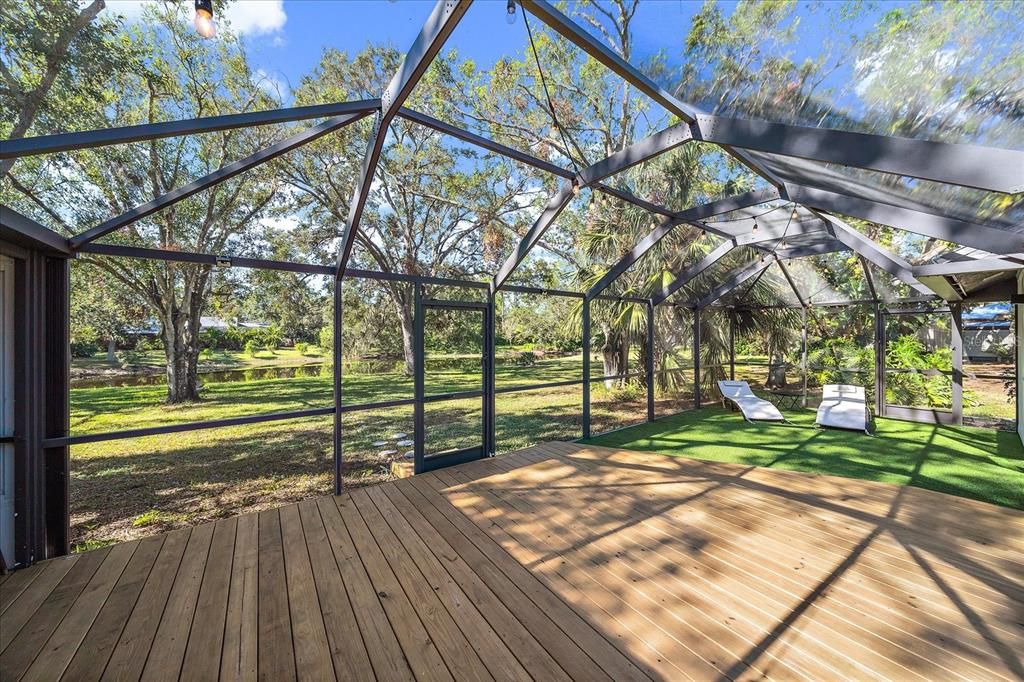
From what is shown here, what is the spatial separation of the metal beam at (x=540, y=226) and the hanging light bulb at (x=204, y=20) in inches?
111

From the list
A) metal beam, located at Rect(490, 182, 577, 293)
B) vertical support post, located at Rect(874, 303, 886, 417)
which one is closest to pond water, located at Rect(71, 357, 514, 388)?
metal beam, located at Rect(490, 182, 577, 293)

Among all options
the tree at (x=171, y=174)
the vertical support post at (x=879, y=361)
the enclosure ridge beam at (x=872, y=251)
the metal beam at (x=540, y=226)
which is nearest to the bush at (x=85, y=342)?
the tree at (x=171, y=174)

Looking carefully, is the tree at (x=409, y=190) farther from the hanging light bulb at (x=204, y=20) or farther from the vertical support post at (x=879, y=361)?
the vertical support post at (x=879, y=361)

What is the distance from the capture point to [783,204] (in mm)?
4461

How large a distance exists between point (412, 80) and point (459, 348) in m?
3.17

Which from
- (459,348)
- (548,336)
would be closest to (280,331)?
(459,348)

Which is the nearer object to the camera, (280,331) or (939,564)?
(939,564)

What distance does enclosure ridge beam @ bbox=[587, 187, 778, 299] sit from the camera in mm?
4008

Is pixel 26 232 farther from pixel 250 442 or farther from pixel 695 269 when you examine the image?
pixel 695 269

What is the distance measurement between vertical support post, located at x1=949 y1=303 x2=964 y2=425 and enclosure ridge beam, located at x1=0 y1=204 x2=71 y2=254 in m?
11.1

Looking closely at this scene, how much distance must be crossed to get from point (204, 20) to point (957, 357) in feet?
33.2

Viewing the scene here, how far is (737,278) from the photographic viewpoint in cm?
695

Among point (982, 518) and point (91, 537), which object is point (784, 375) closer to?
point (982, 518)

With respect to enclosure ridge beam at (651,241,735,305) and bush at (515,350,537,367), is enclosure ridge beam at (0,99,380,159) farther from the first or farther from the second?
bush at (515,350,537,367)
